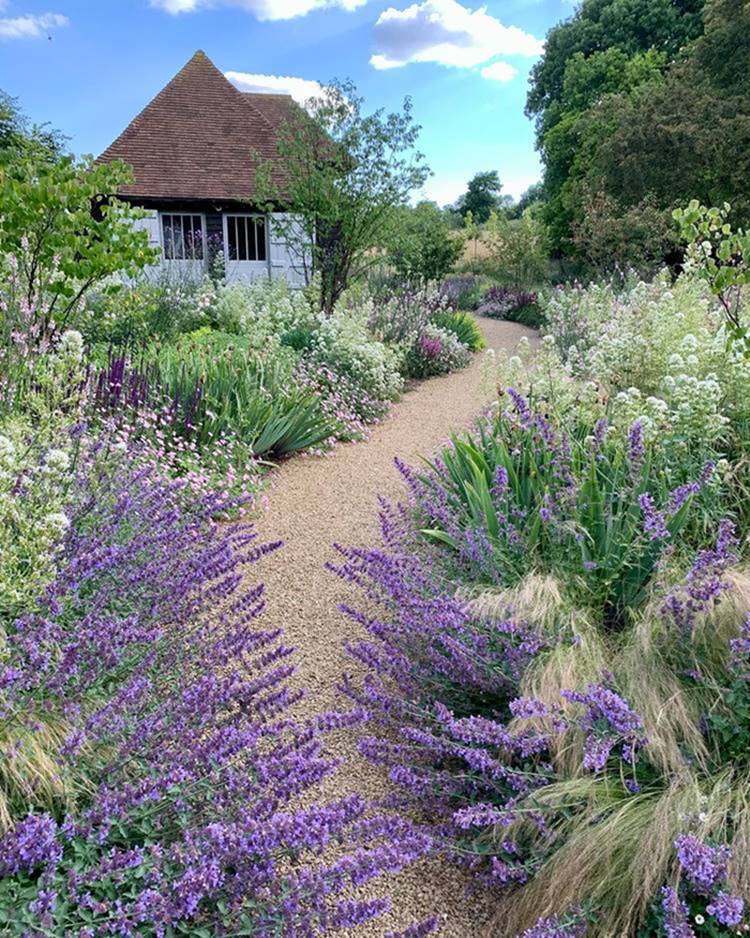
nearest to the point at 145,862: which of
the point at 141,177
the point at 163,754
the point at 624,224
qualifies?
the point at 163,754

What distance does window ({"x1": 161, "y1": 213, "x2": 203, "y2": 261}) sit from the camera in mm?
18344

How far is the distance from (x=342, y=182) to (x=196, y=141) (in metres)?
9.11

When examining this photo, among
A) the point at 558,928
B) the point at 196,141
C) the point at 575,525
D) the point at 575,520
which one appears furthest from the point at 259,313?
the point at 196,141

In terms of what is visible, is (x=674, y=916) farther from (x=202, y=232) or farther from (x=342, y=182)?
(x=202, y=232)

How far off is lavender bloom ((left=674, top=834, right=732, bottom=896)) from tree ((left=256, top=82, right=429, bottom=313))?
36.9ft

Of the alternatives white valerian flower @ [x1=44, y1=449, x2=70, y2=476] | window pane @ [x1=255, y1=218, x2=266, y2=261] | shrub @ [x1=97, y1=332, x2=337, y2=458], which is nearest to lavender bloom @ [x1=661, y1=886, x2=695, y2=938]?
white valerian flower @ [x1=44, y1=449, x2=70, y2=476]

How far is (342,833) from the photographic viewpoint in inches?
65.4

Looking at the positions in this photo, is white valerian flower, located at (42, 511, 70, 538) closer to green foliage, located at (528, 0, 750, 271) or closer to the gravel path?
the gravel path

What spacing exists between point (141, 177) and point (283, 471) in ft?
48.9

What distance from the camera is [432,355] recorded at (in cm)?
1142

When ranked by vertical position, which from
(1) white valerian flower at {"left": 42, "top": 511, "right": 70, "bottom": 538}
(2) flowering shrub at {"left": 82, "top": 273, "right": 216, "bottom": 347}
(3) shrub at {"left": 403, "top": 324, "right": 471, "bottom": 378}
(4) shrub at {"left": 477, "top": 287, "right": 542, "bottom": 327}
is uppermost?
(4) shrub at {"left": 477, "top": 287, "right": 542, "bottom": 327}

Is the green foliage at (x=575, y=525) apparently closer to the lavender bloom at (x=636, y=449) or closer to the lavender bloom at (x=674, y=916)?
the lavender bloom at (x=636, y=449)

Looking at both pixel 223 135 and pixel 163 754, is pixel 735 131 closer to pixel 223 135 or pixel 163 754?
pixel 223 135

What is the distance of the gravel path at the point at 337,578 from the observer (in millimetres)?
1954
